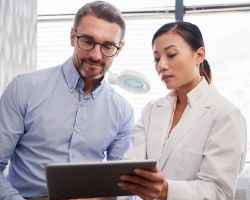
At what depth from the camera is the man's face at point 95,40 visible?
5.59 ft

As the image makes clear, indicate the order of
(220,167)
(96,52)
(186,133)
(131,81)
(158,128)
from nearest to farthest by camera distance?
1. (220,167)
2. (186,133)
3. (158,128)
4. (96,52)
5. (131,81)

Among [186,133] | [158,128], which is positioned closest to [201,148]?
[186,133]

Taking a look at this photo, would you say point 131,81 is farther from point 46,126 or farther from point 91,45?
point 46,126

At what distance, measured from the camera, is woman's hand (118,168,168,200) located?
117 centimetres

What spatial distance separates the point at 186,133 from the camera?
1458 mm

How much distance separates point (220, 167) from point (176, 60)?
1.50 feet

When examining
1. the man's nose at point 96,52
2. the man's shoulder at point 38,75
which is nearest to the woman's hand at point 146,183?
the man's nose at point 96,52

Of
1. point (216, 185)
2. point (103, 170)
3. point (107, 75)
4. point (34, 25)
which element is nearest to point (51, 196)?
point (103, 170)

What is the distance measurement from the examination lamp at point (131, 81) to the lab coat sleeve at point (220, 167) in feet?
2.11

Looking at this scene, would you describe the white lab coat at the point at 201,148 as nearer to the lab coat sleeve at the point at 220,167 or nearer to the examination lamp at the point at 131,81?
the lab coat sleeve at the point at 220,167

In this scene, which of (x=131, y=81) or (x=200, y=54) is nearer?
(x=200, y=54)

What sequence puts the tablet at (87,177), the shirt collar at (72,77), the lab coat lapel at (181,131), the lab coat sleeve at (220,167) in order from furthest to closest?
the shirt collar at (72,77) → the lab coat lapel at (181,131) → the lab coat sleeve at (220,167) → the tablet at (87,177)

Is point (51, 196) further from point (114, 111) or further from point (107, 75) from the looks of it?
point (107, 75)

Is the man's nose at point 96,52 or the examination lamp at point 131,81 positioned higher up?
the man's nose at point 96,52
